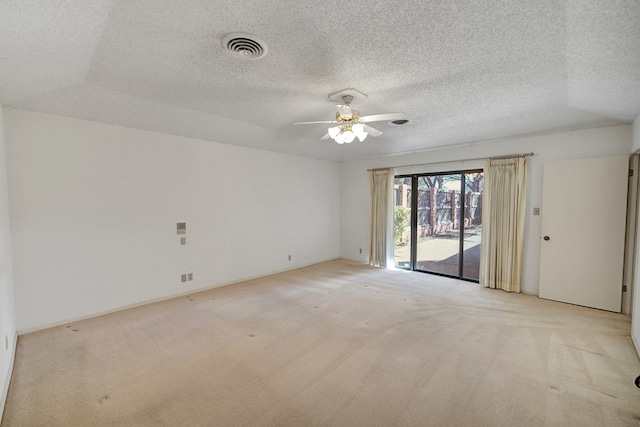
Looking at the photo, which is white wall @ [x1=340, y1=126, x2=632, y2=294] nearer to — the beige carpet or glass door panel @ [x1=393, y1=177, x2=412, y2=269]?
glass door panel @ [x1=393, y1=177, x2=412, y2=269]

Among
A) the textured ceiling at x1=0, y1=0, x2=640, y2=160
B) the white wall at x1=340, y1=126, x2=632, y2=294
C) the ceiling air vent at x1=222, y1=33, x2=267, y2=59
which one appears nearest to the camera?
the textured ceiling at x1=0, y1=0, x2=640, y2=160

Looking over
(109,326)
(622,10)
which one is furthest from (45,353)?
(622,10)

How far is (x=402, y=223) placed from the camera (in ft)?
20.0

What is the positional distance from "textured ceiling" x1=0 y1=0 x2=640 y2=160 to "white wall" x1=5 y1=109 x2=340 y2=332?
1.47 ft

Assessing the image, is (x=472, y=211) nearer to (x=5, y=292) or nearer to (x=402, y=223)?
(x=402, y=223)

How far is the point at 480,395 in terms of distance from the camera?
2057 mm

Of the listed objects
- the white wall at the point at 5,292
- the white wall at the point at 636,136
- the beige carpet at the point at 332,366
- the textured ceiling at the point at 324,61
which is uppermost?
the textured ceiling at the point at 324,61

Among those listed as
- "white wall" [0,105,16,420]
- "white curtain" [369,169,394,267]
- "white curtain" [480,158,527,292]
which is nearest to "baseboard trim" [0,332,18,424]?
"white wall" [0,105,16,420]

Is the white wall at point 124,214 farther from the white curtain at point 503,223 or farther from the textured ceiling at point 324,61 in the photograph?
the white curtain at point 503,223

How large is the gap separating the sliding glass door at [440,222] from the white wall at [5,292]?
227 inches

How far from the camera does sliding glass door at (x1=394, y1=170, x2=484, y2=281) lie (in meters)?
5.04

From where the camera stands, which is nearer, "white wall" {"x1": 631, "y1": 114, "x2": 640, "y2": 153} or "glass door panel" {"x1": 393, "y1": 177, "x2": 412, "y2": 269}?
"white wall" {"x1": 631, "y1": 114, "x2": 640, "y2": 153}

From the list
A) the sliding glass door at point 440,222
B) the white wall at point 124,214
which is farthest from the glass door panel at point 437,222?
the white wall at point 124,214

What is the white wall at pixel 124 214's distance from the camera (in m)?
3.05
